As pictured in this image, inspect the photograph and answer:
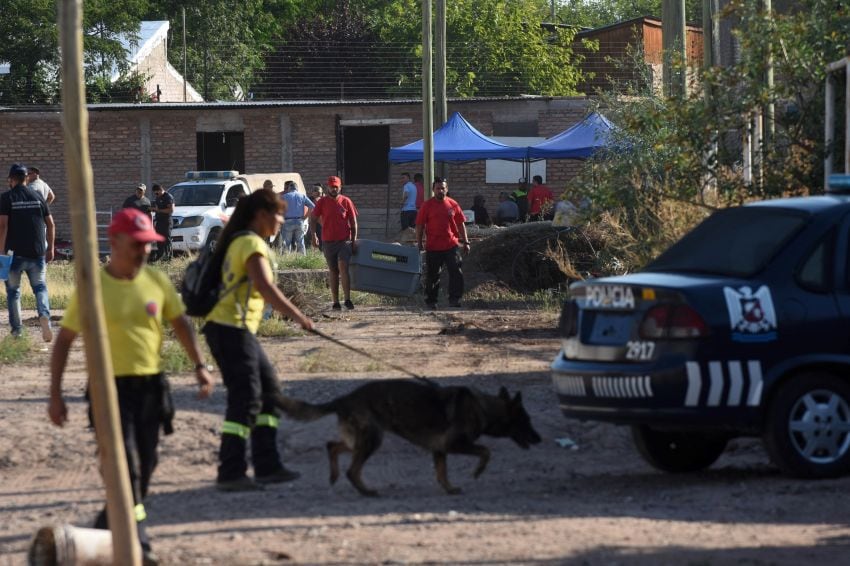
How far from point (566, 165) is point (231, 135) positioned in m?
9.14

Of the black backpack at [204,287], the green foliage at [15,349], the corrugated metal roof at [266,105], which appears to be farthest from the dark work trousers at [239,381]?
the corrugated metal roof at [266,105]

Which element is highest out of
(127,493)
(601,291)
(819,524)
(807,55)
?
(807,55)

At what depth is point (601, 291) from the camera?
8023 mm

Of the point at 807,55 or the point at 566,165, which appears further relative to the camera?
the point at 566,165

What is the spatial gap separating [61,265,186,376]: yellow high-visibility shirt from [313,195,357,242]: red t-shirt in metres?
12.6

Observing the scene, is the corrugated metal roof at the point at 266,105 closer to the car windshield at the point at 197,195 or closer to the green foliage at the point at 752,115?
the car windshield at the point at 197,195

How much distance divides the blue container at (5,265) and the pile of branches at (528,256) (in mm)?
7964

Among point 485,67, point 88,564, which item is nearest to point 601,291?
point 88,564

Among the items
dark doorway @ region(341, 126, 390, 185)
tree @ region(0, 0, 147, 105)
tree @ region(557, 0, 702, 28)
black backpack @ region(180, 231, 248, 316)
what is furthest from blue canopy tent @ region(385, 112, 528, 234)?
tree @ region(557, 0, 702, 28)

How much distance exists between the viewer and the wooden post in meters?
5.23

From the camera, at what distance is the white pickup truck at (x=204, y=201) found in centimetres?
3025

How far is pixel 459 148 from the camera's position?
30.3 metres

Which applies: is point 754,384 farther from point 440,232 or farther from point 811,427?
point 440,232

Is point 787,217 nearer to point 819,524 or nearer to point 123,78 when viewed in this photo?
point 819,524
